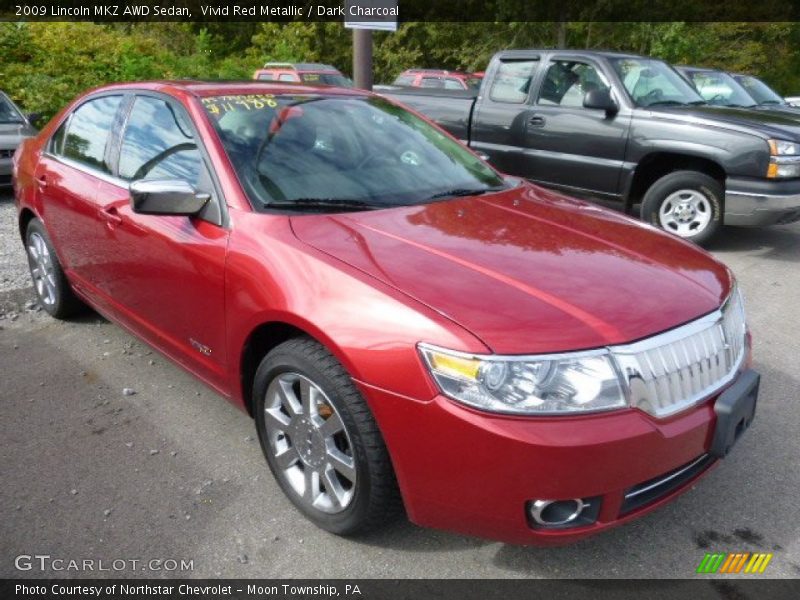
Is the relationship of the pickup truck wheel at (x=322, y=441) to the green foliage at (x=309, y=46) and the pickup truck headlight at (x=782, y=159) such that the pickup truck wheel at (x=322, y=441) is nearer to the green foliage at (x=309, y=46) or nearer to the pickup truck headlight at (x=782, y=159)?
the pickup truck headlight at (x=782, y=159)

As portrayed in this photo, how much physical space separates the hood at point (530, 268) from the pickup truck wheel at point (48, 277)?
97.9 inches

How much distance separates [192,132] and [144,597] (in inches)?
75.3

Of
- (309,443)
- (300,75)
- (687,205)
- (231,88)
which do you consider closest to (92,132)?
(231,88)

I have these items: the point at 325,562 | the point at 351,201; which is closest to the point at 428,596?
the point at 325,562

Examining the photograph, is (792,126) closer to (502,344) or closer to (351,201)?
(351,201)

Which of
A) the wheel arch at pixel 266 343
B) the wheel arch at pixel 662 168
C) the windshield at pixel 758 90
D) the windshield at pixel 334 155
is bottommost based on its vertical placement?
the wheel arch at pixel 266 343

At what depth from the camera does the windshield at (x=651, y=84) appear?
22.6ft

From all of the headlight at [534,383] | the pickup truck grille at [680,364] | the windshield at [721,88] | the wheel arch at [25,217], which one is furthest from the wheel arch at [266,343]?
the windshield at [721,88]

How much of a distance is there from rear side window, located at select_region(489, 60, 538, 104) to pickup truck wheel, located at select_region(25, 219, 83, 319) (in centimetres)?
505

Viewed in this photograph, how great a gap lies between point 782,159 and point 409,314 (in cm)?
520

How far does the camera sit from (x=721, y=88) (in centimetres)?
1004

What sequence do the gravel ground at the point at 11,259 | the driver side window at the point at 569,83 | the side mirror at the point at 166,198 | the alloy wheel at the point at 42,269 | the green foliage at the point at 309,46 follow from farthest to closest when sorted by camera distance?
the green foliage at the point at 309,46, the driver side window at the point at 569,83, the gravel ground at the point at 11,259, the alloy wheel at the point at 42,269, the side mirror at the point at 166,198

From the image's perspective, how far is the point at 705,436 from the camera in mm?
2172

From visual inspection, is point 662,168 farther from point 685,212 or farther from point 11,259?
point 11,259
